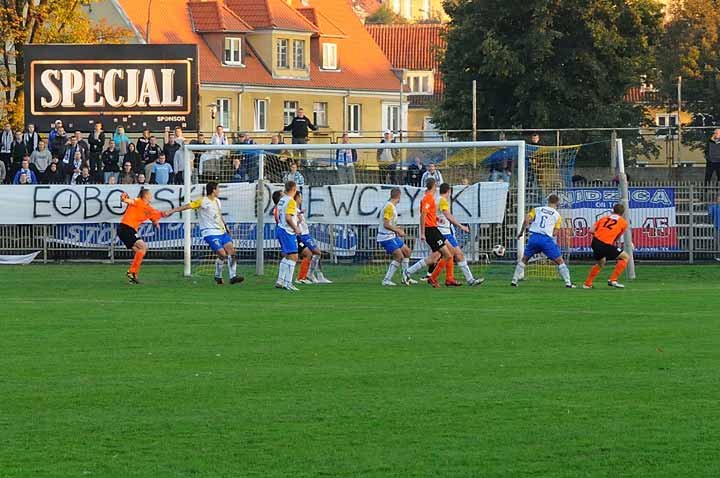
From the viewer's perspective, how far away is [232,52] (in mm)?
69562

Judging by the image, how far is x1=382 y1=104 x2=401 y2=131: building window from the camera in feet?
254

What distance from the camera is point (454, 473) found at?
8539 millimetres

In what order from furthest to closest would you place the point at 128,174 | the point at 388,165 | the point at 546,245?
the point at 128,174 < the point at 388,165 < the point at 546,245

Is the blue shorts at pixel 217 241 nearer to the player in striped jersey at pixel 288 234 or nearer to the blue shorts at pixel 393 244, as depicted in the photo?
the player in striped jersey at pixel 288 234

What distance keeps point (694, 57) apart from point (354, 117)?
1878 centimetres

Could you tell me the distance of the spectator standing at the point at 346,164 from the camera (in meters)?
29.4

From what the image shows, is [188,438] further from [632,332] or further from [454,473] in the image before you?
[632,332]

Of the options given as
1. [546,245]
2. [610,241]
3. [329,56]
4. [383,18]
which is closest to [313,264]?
[546,245]

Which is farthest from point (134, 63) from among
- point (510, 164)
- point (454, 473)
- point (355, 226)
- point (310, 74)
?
point (310, 74)

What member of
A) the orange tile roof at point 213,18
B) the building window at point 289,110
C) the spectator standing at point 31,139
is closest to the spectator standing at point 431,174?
the spectator standing at point 31,139

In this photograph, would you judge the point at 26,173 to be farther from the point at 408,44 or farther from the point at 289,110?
the point at 408,44

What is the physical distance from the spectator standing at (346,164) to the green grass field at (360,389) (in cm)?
964

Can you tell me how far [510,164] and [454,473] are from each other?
19967mm

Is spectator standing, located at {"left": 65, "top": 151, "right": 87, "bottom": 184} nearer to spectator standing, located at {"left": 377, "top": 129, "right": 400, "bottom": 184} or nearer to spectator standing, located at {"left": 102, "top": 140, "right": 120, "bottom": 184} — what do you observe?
spectator standing, located at {"left": 102, "top": 140, "right": 120, "bottom": 184}
